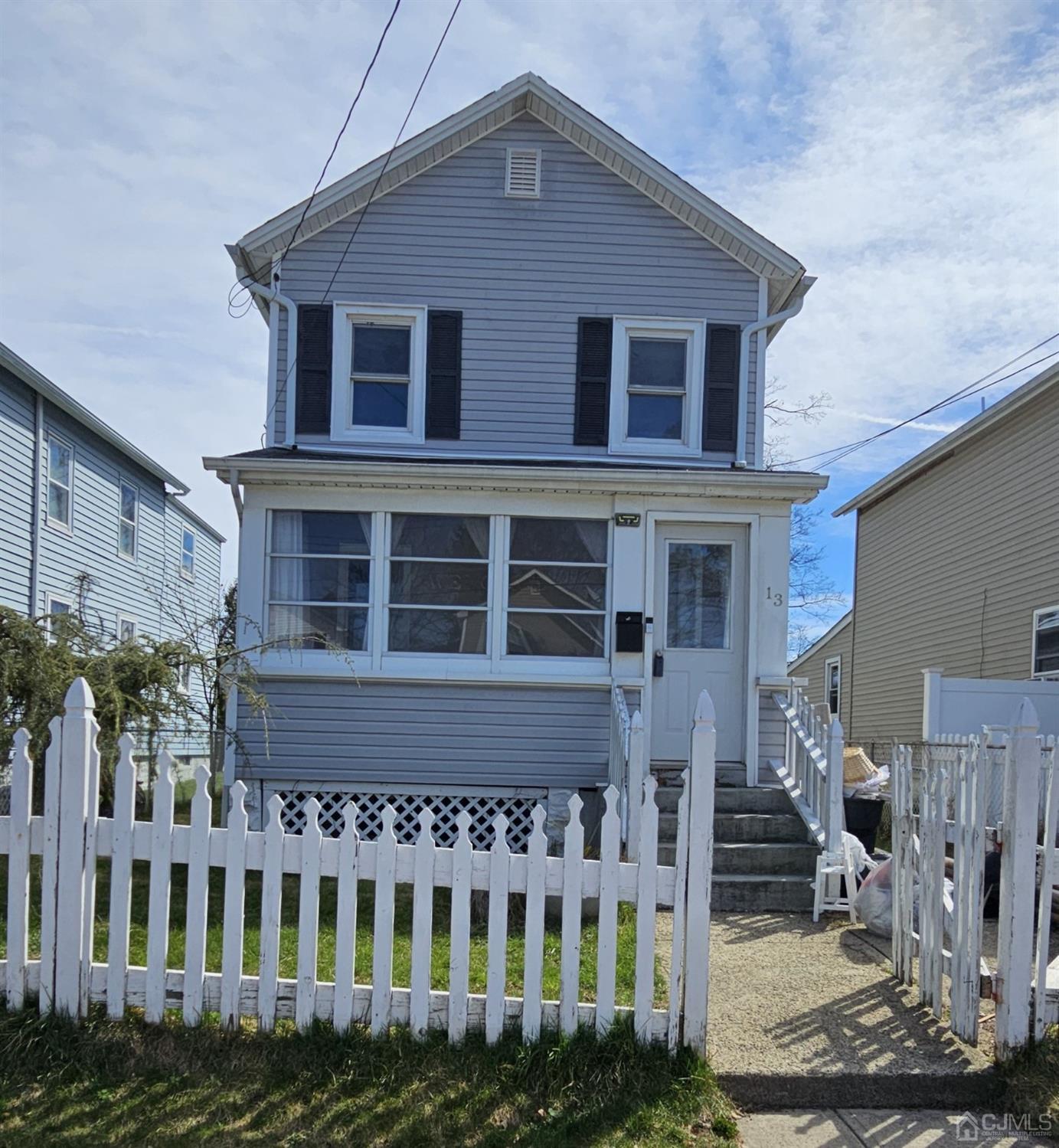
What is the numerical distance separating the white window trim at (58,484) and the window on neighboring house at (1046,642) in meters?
14.6

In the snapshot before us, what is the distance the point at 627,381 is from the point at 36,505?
32.7 feet

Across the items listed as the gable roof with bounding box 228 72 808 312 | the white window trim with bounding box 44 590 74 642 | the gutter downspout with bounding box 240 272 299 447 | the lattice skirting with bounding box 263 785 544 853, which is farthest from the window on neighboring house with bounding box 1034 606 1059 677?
the white window trim with bounding box 44 590 74 642

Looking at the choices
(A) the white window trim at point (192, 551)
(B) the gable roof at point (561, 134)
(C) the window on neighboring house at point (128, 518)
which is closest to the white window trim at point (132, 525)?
(C) the window on neighboring house at point (128, 518)

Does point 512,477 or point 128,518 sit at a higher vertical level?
point 512,477

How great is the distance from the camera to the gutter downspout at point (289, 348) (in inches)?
391

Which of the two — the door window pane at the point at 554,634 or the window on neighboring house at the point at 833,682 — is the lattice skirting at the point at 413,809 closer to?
the door window pane at the point at 554,634

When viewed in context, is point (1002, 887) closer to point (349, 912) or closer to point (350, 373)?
point (349, 912)

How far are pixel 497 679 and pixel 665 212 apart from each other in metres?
5.23

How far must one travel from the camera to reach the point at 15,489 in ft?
48.3

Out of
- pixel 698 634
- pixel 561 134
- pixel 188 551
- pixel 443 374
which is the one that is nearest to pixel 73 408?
pixel 188 551

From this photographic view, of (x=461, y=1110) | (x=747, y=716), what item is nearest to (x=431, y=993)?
(x=461, y=1110)

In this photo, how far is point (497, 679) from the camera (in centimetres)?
912

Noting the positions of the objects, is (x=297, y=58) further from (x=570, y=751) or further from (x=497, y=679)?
(x=570, y=751)

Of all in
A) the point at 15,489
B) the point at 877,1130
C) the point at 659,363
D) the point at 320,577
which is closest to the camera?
the point at 877,1130
